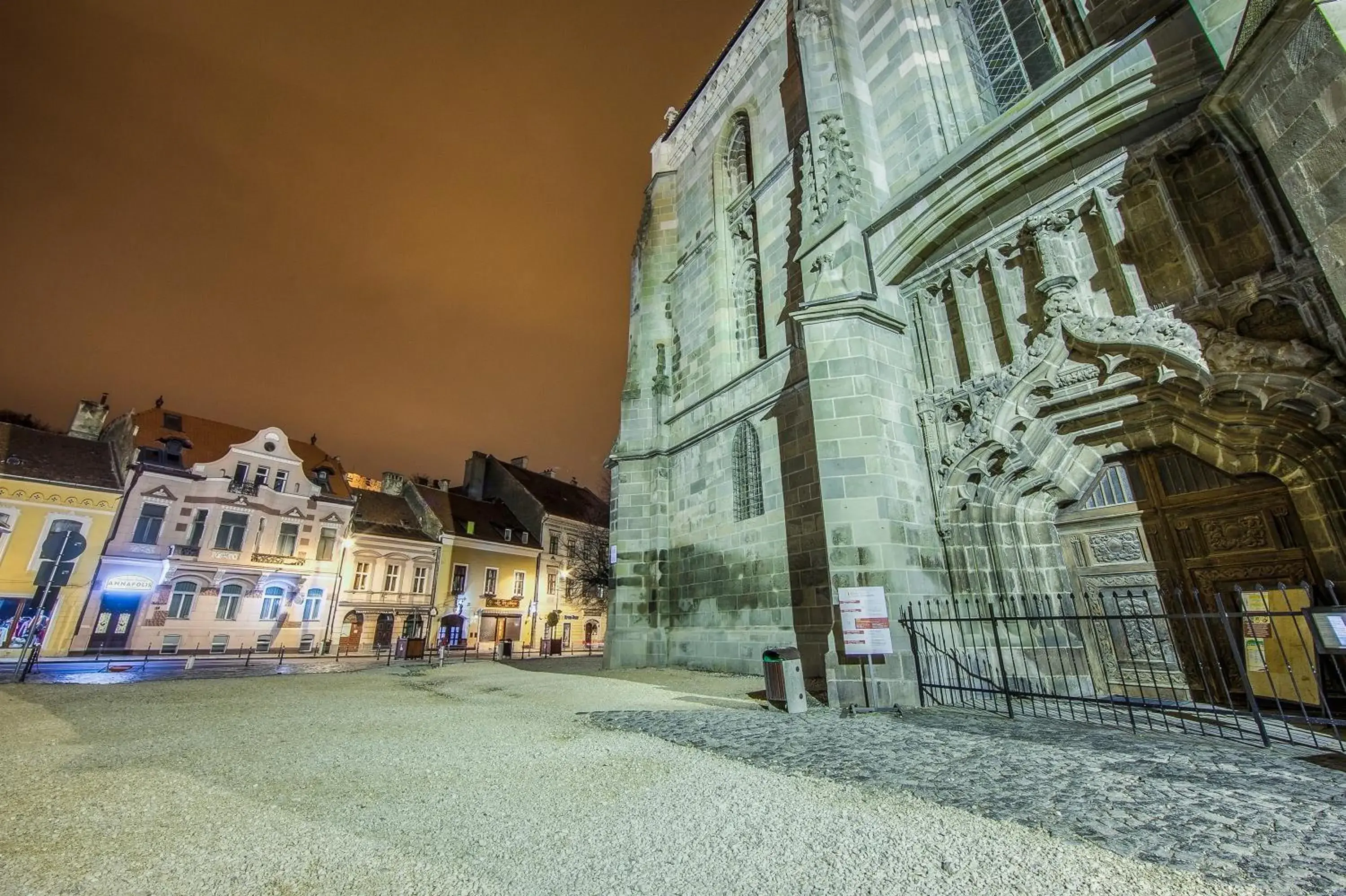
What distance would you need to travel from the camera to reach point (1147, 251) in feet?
23.3

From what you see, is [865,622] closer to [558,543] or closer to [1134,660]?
[1134,660]

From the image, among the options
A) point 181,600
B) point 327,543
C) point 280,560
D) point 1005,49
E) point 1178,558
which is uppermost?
point 1005,49

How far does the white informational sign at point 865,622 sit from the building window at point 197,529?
28892 millimetres

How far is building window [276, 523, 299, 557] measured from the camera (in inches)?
1038

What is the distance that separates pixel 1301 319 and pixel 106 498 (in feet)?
114

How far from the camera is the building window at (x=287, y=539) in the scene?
86.5ft

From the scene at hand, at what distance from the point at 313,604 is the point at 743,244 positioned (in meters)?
A: 26.2

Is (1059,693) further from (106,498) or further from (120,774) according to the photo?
(106,498)

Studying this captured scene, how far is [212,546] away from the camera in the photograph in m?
24.5

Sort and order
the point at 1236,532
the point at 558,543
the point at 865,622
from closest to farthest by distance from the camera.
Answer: the point at 1236,532, the point at 865,622, the point at 558,543

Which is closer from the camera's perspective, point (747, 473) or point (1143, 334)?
point (1143, 334)

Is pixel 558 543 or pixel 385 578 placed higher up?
pixel 558 543

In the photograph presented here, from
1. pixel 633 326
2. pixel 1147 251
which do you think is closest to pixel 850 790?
pixel 1147 251

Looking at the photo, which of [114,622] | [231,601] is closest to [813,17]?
[231,601]
